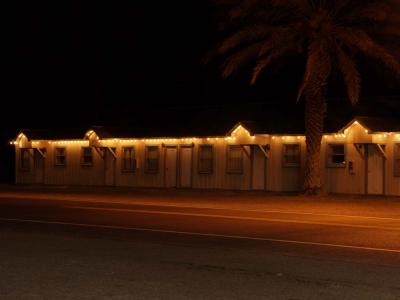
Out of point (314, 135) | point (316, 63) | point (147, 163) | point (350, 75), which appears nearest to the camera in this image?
point (350, 75)

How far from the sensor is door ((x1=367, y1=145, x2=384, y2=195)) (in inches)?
1260

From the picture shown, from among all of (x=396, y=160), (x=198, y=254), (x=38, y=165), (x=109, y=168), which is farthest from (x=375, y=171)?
(x=38, y=165)

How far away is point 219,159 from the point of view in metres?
37.2

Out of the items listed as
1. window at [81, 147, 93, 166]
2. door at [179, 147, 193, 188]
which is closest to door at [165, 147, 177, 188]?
door at [179, 147, 193, 188]

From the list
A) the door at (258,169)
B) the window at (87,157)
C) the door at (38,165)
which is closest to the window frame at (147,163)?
the window at (87,157)

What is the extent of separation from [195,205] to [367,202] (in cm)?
668

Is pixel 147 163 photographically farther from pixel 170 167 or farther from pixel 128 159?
pixel 170 167

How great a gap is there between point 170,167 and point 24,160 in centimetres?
1180

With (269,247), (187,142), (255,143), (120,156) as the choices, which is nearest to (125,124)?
(120,156)

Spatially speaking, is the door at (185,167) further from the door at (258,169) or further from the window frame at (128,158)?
the door at (258,169)

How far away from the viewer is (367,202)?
1118 inches

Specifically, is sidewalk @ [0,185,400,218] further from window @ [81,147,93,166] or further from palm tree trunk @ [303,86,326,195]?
window @ [81,147,93,166]

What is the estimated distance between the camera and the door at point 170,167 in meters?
39.2

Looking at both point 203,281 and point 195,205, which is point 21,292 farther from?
point 195,205
